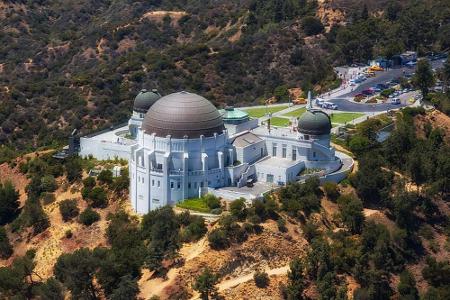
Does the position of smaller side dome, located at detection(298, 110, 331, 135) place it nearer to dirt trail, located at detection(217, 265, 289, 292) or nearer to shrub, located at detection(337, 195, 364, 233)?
shrub, located at detection(337, 195, 364, 233)

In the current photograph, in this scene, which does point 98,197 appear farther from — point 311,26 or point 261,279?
point 311,26

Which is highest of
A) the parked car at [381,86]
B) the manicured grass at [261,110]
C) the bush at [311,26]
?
the bush at [311,26]

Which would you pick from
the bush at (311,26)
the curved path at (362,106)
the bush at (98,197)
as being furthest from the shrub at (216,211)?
the bush at (311,26)

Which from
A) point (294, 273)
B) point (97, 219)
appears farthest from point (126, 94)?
point (294, 273)

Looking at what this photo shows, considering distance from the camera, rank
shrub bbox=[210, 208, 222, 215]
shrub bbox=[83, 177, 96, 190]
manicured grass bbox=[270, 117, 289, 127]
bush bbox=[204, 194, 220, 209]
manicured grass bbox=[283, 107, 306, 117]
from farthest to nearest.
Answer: manicured grass bbox=[283, 107, 306, 117]
manicured grass bbox=[270, 117, 289, 127]
shrub bbox=[83, 177, 96, 190]
bush bbox=[204, 194, 220, 209]
shrub bbox=[210, 208, 222, 215]

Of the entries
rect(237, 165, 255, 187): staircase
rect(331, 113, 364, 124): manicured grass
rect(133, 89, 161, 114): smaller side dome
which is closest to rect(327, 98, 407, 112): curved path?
rect(331, 113, 364, 124): manicured grass

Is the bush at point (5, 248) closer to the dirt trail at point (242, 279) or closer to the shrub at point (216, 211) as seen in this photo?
the shrub at point (216, 211)
